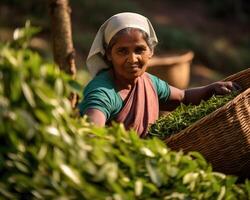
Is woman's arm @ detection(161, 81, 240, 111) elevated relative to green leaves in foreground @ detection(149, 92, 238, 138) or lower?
elevated

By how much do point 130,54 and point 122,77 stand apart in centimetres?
18

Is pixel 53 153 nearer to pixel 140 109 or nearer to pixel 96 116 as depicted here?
pixel 96 116

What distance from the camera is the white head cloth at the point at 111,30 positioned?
3670 millimetres

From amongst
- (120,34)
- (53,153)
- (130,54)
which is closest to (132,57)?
(130,54)

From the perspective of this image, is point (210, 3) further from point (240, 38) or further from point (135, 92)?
point (135, 92)

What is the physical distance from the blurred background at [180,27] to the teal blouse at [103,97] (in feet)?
19.4

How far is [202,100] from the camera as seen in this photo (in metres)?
4.03

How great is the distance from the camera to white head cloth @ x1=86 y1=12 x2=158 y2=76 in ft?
12.0

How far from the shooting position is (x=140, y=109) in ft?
12.5

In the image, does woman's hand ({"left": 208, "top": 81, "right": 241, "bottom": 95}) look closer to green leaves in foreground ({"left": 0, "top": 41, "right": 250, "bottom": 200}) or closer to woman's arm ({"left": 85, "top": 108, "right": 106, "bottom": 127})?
woman's arm ({"left": 85, "top": 108, "right": 106, "bottom": 127})

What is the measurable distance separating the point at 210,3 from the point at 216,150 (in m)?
10.00

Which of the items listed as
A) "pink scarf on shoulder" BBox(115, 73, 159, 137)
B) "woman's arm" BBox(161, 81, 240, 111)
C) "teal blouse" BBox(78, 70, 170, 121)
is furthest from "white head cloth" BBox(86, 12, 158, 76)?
"woman's arm" BBox(161, 81, 240, 111)

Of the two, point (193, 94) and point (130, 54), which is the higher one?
point (193, 94)

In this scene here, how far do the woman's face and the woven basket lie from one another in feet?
1.88
